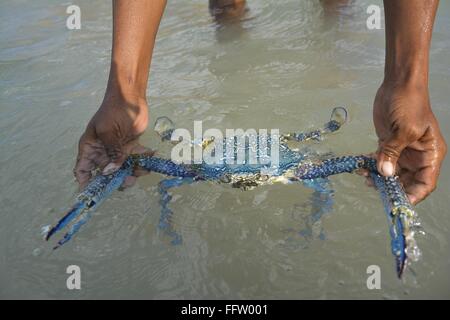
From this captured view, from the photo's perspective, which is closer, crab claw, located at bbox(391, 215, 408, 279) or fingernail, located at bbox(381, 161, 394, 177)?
crab claw, located at bbox(391, 215, 408, 279)

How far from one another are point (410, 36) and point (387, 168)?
545mm

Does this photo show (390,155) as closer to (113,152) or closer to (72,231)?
→ (113,152)

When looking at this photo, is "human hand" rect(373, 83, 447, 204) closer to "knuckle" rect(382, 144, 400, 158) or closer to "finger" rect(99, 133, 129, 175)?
"knuckle" rect(382, 144, 400, 158)

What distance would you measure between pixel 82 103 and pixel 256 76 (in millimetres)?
1364

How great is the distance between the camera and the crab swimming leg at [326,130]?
270 centimetres

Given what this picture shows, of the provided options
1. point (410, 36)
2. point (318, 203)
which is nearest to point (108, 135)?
point (318, 203)

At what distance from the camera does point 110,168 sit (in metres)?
2.09

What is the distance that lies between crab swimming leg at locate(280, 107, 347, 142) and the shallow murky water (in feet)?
0.36

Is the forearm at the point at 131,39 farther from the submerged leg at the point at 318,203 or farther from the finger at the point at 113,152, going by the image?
the submerged leg at the point at 318,203

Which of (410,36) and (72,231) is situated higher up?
(410,36)

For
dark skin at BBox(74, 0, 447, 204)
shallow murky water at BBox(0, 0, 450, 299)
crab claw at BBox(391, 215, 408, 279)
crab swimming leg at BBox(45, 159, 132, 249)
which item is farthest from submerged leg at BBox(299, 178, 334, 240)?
crab swimming leg at BBox(45, 159, 132, 249)

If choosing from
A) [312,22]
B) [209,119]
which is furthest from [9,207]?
[312,22]

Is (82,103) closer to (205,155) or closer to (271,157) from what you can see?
(205,155)

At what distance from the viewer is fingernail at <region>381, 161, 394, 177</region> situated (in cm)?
191
